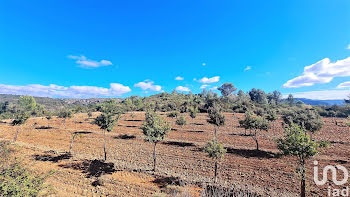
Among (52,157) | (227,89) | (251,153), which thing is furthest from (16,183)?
(227,89)

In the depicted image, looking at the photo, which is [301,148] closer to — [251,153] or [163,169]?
[251,153]

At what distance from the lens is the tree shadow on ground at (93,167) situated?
15.3 m

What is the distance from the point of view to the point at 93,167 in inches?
652

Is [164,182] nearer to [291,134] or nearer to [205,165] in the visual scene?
[205,165]

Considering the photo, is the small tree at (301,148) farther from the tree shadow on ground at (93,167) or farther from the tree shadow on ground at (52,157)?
the tree shadow on ground at (52,157)

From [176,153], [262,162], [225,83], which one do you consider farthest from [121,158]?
[225,83]

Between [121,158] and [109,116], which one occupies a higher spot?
[109,116]

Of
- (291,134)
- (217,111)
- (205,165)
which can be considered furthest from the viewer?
(217,111)

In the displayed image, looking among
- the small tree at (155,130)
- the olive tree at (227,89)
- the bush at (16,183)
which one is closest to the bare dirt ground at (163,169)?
the small tree at (155,130)

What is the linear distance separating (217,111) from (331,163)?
1685 centimetres

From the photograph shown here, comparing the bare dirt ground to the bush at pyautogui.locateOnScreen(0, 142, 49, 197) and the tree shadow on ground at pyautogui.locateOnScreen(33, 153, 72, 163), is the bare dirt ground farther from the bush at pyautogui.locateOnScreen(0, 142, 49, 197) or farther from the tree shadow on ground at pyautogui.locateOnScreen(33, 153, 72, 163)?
the bush at pyautogui.locateOnScreen(0, 142, 49, 197)

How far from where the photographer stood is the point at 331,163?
17594 mm

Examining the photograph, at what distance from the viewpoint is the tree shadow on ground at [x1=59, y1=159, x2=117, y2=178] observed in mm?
15331

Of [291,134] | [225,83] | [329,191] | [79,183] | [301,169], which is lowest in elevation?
[79,183]
